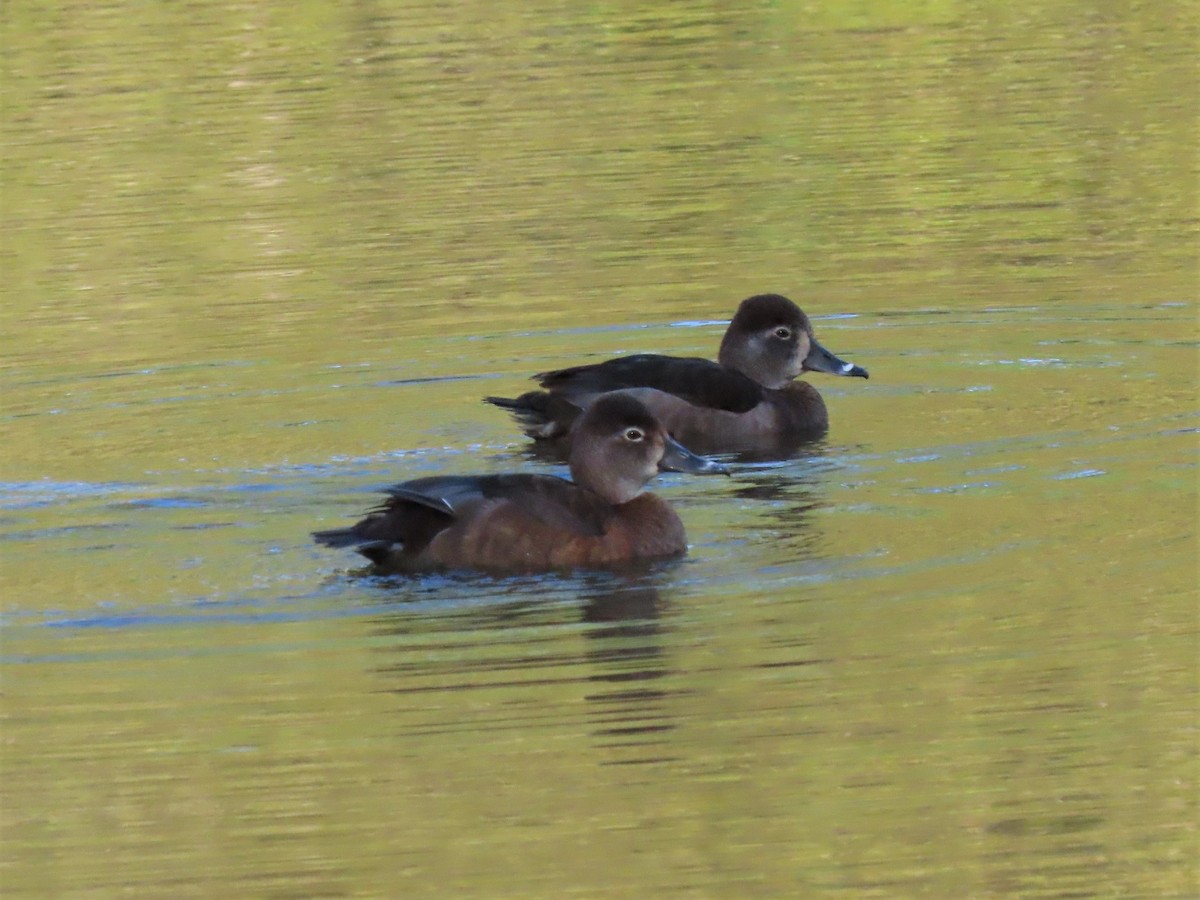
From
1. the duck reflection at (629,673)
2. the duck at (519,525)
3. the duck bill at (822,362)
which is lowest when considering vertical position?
the duck reflection at (629,673)

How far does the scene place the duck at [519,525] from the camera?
1027 centimetres

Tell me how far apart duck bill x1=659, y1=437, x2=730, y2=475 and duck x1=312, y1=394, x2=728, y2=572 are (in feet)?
0.51

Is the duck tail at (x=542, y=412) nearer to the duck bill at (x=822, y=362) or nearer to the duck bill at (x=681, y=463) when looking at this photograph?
the duck bill at (x=822, y=362)

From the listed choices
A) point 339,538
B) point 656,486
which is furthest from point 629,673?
point 656,486

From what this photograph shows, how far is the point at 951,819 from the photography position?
24.2 ft

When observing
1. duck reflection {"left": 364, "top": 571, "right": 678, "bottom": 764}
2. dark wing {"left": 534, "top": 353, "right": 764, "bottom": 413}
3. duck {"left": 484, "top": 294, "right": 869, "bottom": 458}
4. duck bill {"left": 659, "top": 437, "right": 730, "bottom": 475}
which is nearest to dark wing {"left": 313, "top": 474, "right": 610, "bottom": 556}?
duck reflection {"left": 364, "top": 571, "right": 678, "bottom": 764}

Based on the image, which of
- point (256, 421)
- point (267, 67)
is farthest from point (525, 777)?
point (267, 67)

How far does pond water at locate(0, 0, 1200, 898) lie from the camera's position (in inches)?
297

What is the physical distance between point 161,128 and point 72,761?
15.9 metres

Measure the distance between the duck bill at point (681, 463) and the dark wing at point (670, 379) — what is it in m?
2.03

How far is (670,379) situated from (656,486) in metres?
1.39

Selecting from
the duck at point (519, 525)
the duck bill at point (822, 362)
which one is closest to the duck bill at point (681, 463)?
the duck at point (519, 525)

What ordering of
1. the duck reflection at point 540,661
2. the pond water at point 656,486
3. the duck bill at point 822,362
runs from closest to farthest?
1. the pond water at point 656,486
2. the duck reflection at point 540,661
3. the duck bill at point 822,362

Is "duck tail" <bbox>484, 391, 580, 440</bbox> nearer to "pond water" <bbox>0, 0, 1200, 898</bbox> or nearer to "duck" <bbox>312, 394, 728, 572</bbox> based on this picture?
"pond water" <bbox>0, 0, 1200, 898</bbox>
